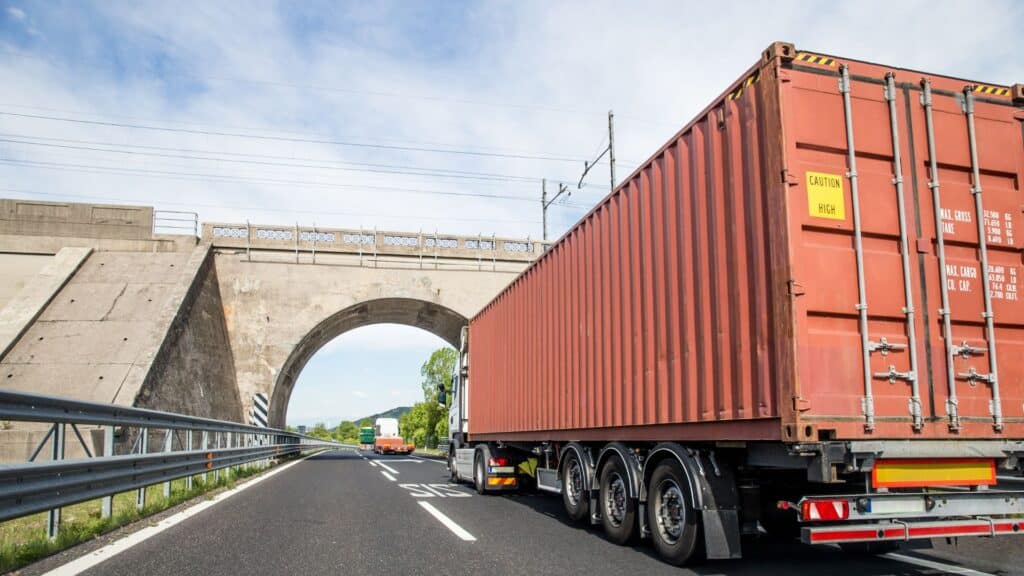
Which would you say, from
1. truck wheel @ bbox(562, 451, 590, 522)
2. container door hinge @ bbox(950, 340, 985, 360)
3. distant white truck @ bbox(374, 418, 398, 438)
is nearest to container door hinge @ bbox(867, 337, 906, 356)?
container door hinge @ bbox(950, 340, 985, 360)

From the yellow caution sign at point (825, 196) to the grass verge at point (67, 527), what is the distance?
6168mm

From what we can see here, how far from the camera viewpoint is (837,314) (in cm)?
521

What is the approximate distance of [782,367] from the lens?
16.8 feet

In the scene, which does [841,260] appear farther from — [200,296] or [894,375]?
[200,296]

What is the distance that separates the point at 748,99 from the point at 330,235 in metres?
26.5

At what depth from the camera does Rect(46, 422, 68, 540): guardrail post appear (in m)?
6.02

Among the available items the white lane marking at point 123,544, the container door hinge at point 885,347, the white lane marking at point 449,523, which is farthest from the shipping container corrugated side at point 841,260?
the white lane marking at point 123,544

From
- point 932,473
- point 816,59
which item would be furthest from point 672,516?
point 816,59

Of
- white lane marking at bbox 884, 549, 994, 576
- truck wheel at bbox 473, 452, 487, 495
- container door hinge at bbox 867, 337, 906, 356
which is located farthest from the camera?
truck wheel at bbox 473, 452, 487, 495

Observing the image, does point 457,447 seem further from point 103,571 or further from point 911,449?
point 911,449

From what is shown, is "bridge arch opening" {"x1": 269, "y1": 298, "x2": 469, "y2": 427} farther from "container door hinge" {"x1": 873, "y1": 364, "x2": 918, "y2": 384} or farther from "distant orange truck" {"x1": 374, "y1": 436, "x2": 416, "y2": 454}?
"container door hinge" {"x1": 873, "y1": 364, "x2": 918, "y2": 384}

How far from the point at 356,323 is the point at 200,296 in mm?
8919

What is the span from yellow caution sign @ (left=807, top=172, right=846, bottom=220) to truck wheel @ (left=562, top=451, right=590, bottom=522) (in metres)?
4.33

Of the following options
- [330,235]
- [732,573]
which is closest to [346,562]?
[732,573]
